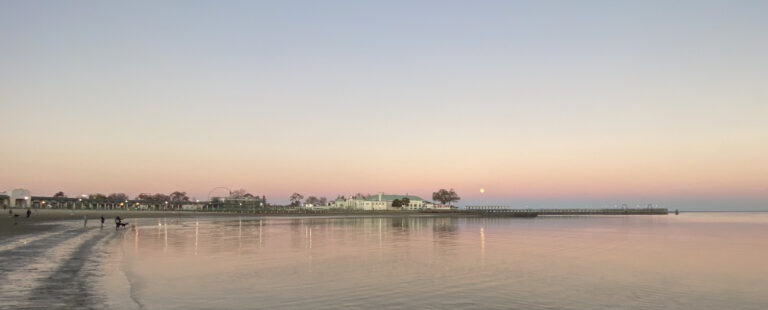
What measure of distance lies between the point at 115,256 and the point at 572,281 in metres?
27.7

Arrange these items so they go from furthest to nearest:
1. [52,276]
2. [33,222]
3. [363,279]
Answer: [33,222] < [363,279] < [52,276]

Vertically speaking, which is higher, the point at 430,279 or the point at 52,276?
the point at 52,276

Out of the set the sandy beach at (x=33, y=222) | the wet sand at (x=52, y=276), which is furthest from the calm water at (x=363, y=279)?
the sandy beach at (x=33, y=222)

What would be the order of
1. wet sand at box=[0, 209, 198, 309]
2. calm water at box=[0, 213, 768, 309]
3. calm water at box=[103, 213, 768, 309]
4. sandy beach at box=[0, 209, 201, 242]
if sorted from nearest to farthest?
wet sand at box=[0, 209, 198, 309]
calm water at box=[0, 213, 768, 309]
calm water at box=[103, 213, 768, 309]
sandy beach at box=[0, 209, 201, 242]

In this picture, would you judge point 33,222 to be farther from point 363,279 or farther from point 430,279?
point 430,279

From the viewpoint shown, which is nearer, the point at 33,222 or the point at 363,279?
the point at 363,279

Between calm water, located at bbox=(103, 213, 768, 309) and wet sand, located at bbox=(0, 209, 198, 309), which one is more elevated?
wet sand, located at bbox=(0, 209, 198, 309)

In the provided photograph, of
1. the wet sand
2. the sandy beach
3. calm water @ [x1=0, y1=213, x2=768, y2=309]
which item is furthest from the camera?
the sandy beach

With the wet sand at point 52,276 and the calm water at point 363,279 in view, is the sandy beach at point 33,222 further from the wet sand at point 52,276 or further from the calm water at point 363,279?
the calm water at point 363,279

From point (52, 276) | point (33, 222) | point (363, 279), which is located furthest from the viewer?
point (33, 222)

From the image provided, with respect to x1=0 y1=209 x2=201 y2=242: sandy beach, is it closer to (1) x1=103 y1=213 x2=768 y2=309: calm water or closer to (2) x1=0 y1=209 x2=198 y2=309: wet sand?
(2) x1=0 y1=209 x2=198 y2=309: wet sand

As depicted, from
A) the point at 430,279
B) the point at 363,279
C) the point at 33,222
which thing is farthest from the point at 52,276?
the point at 33,222

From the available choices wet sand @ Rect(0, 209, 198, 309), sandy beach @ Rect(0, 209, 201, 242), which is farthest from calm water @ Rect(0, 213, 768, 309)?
sandy beach @ Rect(0, 209, 201, 242)

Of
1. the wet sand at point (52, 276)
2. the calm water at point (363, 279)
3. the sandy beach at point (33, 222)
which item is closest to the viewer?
the wet sand at point (52, 276)
